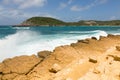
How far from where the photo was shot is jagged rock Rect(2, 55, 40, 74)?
7200 mm

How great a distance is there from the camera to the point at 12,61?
762 cm

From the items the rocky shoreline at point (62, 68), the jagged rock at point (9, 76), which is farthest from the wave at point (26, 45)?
the jagged rock at point (9, 76)

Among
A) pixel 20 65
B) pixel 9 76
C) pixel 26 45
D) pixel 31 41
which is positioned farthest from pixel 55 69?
pixel 31 41

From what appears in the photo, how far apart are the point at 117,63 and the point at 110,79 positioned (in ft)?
3.94

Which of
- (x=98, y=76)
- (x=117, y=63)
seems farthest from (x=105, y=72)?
(x=117, y=63)

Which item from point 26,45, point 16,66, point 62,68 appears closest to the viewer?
point 62,68

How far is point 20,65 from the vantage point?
7.41 metres

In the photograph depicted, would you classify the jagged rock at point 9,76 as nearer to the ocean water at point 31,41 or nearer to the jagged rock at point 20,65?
the jagged rock at point 20,65

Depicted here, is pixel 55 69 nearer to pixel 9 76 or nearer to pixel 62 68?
pixel 62 68

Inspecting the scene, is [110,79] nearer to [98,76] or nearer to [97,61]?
[98,76]

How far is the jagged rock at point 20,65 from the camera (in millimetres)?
7200

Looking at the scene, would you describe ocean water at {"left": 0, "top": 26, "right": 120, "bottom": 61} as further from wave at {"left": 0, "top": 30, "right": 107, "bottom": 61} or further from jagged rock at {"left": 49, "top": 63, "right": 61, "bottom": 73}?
jagged rock at {"left": 49, "top": 63, "right": 61, "bottom": 73}

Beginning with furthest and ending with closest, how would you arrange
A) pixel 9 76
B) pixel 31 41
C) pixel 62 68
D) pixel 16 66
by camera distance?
pixel 31 41, pixel 16 66, pixel 62 68, pixel 9 76

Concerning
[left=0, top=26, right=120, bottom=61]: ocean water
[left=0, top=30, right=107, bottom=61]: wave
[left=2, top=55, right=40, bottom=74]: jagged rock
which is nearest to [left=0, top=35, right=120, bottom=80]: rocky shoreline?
[left=2, top=55, right=40, bottom=74]: jagged rock
